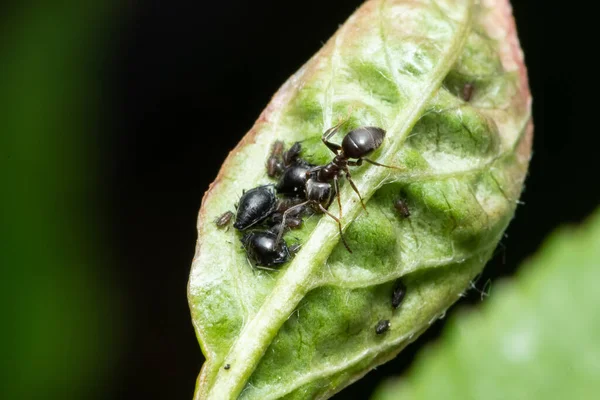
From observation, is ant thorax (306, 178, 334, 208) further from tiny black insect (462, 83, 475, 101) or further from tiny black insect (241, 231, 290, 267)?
tiny black insect (462, 83, 475, 101)

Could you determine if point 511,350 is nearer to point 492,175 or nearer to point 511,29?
point 492,175

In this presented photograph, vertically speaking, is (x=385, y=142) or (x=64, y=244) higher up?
(x=385, y=142)

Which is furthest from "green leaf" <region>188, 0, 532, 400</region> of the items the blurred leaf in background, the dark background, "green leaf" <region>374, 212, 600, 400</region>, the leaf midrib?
the blurred leaf in background

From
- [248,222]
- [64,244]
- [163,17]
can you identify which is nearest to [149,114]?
[163,17]

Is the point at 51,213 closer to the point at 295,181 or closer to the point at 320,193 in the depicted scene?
the point at 295,181

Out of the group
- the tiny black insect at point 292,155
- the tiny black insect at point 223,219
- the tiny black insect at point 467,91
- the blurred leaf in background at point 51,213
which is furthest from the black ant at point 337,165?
the blurred leaf in background at point 51,213

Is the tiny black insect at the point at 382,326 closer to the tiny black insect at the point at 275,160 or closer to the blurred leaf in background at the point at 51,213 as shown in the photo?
the tiny black insect at the point at 275,160
